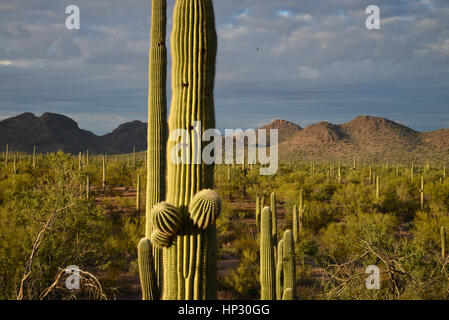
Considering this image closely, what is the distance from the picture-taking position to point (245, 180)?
27953 millimetres

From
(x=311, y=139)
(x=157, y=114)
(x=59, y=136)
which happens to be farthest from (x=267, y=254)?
(x=59, y=136)

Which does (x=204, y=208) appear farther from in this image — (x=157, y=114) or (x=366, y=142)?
(x=366, y=142)

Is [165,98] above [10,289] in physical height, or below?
above

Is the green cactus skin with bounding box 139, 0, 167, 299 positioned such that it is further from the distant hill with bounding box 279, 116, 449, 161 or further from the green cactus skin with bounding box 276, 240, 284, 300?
the distant hill with bounding box 279, 116, 449, 161

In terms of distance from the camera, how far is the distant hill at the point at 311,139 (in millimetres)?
77125

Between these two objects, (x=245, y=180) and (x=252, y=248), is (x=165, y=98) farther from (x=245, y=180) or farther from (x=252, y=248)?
(x=245, y=180)

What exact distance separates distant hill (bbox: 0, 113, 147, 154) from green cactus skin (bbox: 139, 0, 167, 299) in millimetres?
92479

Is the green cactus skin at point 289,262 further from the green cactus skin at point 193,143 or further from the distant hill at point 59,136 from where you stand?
the distant hill at point 59,136

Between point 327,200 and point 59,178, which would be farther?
point 327,200

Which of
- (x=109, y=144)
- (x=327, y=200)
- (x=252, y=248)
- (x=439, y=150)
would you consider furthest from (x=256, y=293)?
(x=109, y=144)

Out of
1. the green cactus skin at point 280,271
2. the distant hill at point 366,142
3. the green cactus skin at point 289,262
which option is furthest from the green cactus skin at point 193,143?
the distant hill at point 366,142
